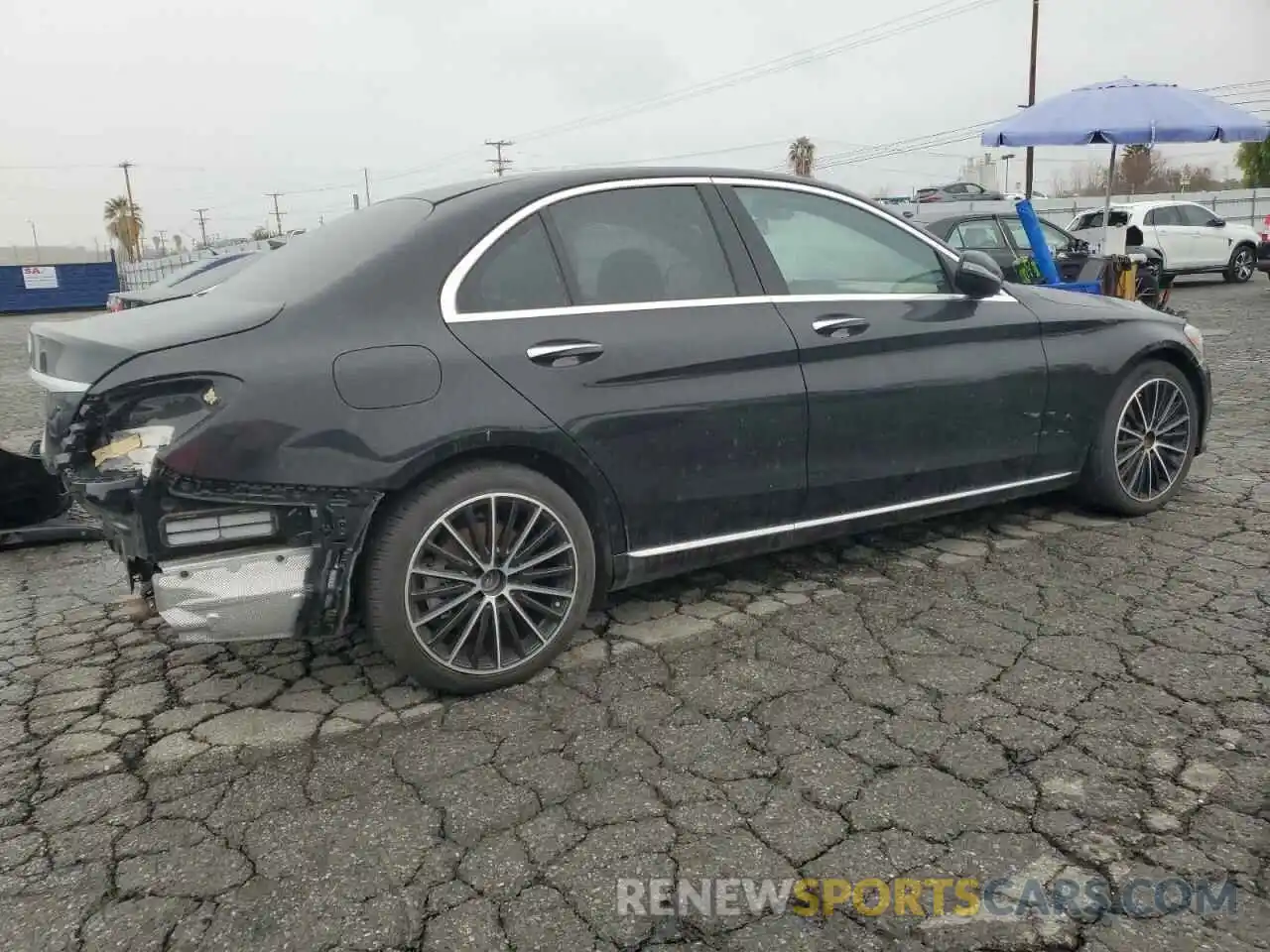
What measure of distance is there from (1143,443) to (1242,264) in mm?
17674

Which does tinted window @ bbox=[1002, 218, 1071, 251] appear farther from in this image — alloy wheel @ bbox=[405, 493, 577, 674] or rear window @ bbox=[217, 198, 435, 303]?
Result: alloy wheel @ bbox=[405, 493, 577, 674]

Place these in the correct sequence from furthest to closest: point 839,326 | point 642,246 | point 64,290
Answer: point 64,290 → point 839,326 → point 642,246

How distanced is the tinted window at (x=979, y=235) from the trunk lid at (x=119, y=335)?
10210 millimetres

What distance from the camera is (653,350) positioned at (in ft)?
10.4

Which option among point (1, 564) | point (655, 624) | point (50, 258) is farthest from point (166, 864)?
point (50, 258)

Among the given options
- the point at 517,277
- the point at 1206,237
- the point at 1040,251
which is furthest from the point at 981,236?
the point at 517,277

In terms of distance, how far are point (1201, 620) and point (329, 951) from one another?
2940 mm

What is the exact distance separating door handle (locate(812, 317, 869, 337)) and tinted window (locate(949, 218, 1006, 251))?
28.7 feet

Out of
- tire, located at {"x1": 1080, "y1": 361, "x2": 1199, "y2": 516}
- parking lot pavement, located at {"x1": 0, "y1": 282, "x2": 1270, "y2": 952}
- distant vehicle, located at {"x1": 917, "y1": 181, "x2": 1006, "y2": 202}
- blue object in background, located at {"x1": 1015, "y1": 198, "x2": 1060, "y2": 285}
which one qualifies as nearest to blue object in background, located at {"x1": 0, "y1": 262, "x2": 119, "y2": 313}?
distant vehicle, located at {"x1": 917, "y1": 181, "x2": 1006, "y2": 202}

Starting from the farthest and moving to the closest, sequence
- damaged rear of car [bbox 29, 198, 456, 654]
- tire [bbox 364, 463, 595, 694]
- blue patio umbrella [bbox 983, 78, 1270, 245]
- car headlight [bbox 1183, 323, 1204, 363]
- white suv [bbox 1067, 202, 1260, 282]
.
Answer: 1. white suv [bbox 1067, 202, 1260, 282]
2. blue patio umbrella [bbox 983, 78, 1270, 245]
3. car headlight [bbox 1183, 323, 1204, 363]
4. tire [bbox 364, 463, 595, 694]
5. damaged rear of car [bbox 29, 198, 456, 654]

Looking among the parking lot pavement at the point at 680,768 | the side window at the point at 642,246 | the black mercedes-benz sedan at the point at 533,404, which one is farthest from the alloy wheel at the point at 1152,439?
the side window at the point at 642,246

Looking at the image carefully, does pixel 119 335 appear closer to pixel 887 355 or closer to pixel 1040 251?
pixel 887 355

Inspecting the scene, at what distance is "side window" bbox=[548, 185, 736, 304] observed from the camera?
125 inches

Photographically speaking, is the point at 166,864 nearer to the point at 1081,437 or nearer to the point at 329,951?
the point at 329,951
